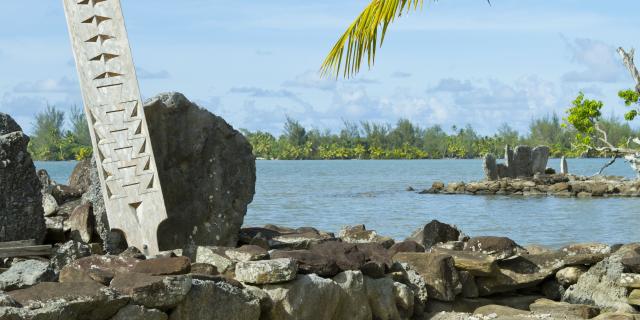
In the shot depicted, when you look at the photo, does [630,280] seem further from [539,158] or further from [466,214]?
[539,158]

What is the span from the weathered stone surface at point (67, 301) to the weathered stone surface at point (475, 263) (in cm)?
397

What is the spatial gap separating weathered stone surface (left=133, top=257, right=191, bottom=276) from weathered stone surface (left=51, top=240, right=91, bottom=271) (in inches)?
36.3

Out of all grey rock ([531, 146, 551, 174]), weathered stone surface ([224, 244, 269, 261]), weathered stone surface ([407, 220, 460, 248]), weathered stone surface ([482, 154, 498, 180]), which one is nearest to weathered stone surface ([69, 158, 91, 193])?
weathered stone surface ([407, 220, 460, 248])

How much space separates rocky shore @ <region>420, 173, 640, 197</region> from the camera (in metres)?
42.9

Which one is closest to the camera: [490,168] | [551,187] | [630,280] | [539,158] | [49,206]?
[630,280]

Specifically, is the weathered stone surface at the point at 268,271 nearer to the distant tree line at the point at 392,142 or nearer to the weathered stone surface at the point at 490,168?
the weathered stone surface at the point at 490,168

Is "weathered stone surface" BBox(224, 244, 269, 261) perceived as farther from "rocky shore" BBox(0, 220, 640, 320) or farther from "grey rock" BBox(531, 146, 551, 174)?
"grey rock" BBox(531, 146, 551, 174)

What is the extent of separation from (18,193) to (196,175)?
5.85 ft

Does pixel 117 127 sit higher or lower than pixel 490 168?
higher

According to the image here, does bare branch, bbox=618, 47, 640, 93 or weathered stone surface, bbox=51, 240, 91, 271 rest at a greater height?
bare branch, bbox=618, 47, 640, 93

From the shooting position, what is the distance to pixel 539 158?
50719mm

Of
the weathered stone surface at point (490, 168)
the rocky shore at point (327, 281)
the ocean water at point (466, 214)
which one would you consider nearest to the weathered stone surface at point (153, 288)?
the rocky shore at point (327, 281)

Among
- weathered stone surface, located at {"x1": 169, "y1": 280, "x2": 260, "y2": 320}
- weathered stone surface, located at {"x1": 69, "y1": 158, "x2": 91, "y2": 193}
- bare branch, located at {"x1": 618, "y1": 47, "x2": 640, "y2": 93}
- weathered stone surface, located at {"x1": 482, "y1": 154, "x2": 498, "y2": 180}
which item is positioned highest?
bare branch, located at {"x1": 618, "y1": 47, "x2": 640, "y2": 93}

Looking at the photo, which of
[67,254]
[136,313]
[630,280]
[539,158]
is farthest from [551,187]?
[136,313]
